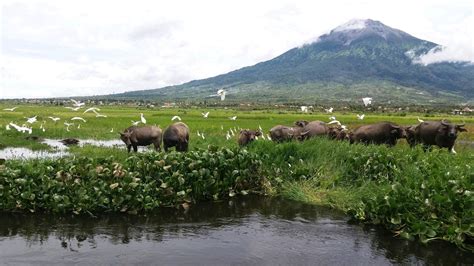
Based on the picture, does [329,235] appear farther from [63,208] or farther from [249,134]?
[249,134]

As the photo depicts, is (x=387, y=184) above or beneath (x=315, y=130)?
beneath

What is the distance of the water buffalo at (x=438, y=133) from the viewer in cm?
2142

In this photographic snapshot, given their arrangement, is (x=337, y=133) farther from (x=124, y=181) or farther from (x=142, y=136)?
(x=124, y=181)

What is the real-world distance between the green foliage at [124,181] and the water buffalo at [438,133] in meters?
11.1

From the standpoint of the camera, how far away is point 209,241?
10625 millimetres

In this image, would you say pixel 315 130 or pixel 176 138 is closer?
pixel 176 138

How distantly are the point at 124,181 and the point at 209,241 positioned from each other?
11.2 feet

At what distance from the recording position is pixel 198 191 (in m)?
13.9

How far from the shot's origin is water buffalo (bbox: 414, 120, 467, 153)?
21.4 meters

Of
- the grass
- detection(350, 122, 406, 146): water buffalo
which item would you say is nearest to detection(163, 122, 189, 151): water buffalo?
the grass

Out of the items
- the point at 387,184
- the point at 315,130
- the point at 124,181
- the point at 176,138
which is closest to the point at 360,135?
the point at 315,130

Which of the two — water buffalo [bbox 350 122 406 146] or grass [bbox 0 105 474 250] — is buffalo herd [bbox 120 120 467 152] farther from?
grass [bbox 0 105 474 250]

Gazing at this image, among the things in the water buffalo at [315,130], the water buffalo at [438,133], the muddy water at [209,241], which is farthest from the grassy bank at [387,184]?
the water buffalo at [315,130]

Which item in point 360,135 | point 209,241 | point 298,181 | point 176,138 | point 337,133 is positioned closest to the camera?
point 209,241
